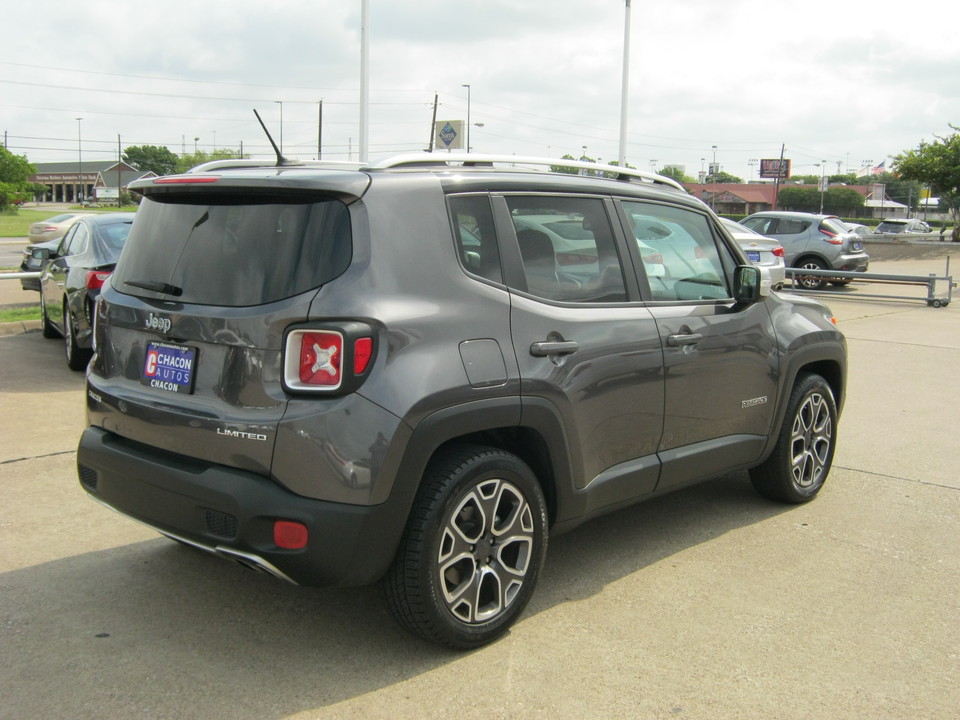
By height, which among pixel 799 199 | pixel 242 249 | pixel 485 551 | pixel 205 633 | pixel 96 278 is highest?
pixel 799 199

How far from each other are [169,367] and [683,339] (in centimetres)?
225

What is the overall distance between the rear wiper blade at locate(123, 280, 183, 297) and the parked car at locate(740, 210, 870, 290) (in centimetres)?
1941

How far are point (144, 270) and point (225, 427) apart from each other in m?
0.90

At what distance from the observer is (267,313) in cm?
325

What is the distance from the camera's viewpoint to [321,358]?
3.17 meters

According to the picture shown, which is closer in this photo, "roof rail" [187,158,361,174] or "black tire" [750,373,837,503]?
"roof rail" [187,158,361,174]

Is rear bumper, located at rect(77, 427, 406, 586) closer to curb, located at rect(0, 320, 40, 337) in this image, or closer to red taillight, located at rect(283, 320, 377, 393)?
red taillight, located at rect(283, 320, 377, 393)

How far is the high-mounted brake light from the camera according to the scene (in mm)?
3537

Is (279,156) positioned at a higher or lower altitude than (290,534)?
higher

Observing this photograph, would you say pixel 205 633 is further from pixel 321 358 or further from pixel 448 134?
pixel 448 134

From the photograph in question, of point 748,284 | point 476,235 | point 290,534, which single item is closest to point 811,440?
point 748,284

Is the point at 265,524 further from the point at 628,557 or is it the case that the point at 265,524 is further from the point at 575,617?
the point at 628,557

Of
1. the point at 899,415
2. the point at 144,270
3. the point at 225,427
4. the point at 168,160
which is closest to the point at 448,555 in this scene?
the point at 225,427

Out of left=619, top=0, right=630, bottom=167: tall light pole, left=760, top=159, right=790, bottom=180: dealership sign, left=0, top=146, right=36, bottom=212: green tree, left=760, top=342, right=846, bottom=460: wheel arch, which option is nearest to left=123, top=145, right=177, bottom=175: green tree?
left=0, top=146, right=36, bottom=212: green tree
